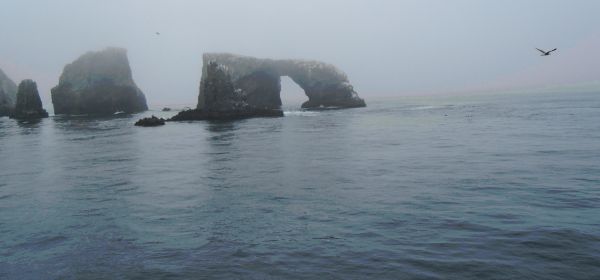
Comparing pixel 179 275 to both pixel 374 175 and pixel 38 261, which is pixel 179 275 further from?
pixel 374 175

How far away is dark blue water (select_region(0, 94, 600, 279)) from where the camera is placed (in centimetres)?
974

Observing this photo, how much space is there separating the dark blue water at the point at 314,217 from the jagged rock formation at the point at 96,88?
10561cm

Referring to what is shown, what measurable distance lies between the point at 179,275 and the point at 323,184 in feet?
34.6

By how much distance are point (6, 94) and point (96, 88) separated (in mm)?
30911

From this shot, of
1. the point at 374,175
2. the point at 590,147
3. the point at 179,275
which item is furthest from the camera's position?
the point at 590,147

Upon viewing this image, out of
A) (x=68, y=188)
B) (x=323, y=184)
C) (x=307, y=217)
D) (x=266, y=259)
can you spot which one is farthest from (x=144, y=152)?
(x=266, y=259)

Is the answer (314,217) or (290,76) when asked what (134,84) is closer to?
(290,76)

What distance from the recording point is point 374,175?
68.7ft

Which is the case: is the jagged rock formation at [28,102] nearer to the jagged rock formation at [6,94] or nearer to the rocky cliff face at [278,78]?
the jagged rock formation at [6,94]

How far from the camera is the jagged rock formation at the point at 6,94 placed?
131 meters

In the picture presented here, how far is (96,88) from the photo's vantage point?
4985 inches

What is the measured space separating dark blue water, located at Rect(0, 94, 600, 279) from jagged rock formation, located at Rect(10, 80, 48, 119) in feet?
302

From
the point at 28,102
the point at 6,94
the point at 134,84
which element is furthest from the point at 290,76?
the point at 6,94

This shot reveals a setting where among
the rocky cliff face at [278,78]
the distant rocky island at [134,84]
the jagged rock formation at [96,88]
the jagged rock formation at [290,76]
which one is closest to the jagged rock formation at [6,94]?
the distant rocky island at [134,84]
